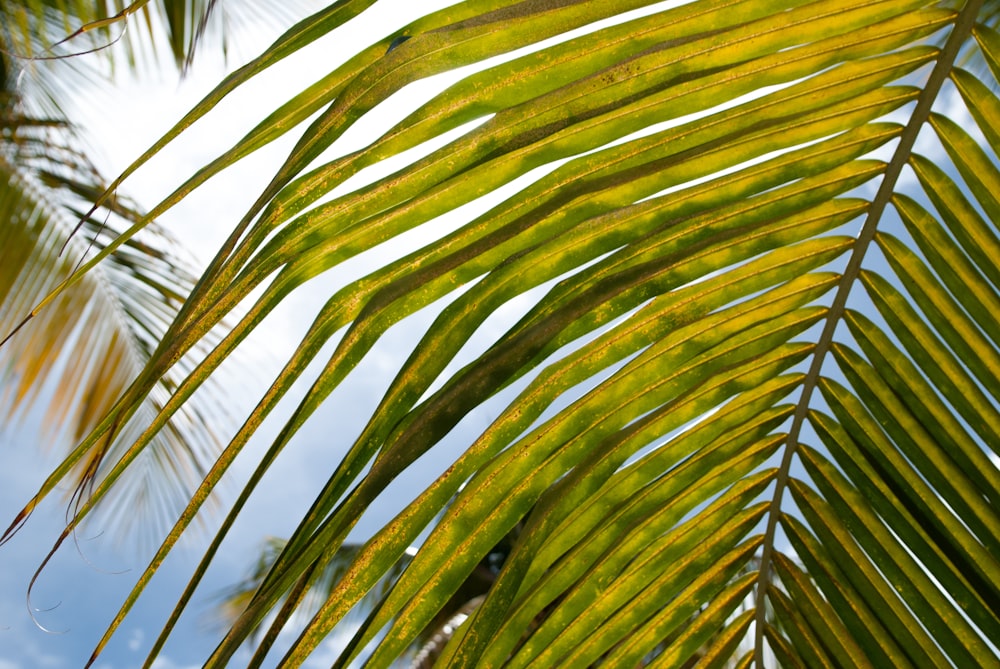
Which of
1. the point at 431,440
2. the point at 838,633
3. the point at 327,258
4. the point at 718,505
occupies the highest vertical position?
the point at 327,258

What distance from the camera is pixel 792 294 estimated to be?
524mm

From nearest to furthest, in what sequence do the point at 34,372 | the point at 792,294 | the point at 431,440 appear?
the point at 431,440
the point at 792,294
the point at 34,372

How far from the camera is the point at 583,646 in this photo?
530 millimetres

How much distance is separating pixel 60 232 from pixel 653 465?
3580mm

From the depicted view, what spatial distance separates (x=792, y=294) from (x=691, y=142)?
116 mm

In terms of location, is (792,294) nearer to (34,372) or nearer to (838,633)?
(838,633)

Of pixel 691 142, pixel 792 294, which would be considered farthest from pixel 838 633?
pixel 691 142

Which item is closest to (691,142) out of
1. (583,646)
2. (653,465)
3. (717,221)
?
(717,221)

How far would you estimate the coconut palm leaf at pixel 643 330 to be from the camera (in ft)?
1.40

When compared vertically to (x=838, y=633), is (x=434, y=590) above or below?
above

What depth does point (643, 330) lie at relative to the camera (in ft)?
1.61

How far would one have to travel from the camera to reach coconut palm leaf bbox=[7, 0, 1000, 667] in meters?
0.43

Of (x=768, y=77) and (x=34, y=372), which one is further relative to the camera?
(x=34, y=372)

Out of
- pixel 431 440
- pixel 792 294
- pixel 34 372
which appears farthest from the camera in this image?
pixel 34 372
